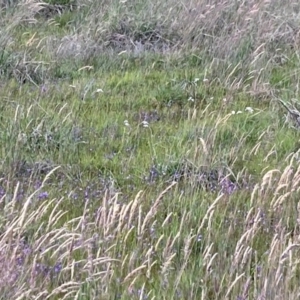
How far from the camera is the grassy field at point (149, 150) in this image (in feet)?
8.93

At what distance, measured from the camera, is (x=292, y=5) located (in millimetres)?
7141

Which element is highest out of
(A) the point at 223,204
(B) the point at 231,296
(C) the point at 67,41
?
(B) the point at 231,296

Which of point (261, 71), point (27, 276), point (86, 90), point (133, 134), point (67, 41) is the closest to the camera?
point (27, 276)

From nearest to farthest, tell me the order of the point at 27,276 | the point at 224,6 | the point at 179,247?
the point at 27,276 → the point at 179,247 → the point at 224,6

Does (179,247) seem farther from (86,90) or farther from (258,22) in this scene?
(258,22)

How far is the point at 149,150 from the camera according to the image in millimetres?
4344

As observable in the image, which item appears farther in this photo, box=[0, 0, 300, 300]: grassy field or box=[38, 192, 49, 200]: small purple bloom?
box=[38, 192, 49, 200]: small purple bloom

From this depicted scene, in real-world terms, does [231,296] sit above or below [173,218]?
above

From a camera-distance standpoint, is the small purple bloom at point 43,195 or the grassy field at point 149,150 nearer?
the grassy field at point 149,150

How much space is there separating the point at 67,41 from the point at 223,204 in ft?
10.6

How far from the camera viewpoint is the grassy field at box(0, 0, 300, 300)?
2.72 m

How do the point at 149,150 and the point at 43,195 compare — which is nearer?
the point at 43,195

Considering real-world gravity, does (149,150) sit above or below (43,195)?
below

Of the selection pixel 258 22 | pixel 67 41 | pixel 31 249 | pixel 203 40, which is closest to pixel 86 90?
pixel 67 41
